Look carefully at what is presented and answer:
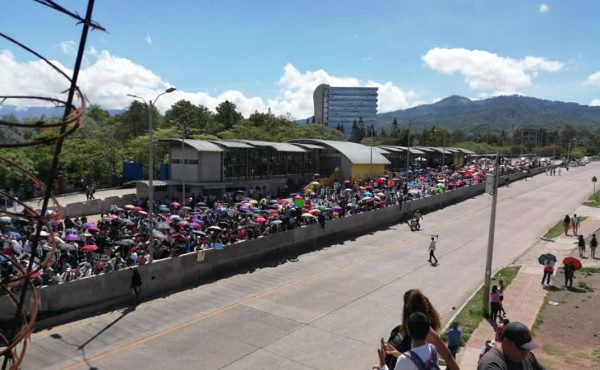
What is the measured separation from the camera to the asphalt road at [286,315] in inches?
512

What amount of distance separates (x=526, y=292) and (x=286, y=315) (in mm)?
9978

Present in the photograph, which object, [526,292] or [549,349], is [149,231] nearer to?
[549,349]

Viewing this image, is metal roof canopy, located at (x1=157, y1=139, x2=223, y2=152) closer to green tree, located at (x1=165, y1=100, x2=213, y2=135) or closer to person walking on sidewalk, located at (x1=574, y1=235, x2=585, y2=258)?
person walking on sidewalk, located at (x1=574, y1=235, x2=585, y2=258)

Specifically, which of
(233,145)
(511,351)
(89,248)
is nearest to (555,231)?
(233,145)

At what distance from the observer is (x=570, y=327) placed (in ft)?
49.2

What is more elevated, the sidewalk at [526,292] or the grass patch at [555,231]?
the sidewalk at [526,292]

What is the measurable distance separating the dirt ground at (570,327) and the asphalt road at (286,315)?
3114mm

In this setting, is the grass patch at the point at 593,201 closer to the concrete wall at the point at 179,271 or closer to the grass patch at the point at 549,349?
the concrete wall at the point at 179,271

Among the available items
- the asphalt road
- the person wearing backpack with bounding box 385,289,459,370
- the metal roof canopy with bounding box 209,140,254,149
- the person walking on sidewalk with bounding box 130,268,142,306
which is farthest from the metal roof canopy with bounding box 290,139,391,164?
the person wearing backpack with bounding box 385,289,459,370

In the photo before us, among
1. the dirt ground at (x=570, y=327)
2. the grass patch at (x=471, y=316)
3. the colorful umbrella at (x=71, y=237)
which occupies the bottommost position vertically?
the grass patch at (x=471, y=316)

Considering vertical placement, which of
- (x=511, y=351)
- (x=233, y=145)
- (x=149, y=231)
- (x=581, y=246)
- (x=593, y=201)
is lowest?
(x=593, y=201)

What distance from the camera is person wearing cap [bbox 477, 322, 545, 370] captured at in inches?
155

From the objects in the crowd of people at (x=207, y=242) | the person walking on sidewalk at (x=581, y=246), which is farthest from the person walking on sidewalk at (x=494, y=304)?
the person walking on sidewalk at (x=581, y=246)

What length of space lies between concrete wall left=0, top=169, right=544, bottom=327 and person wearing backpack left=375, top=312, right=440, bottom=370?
1414 cm
